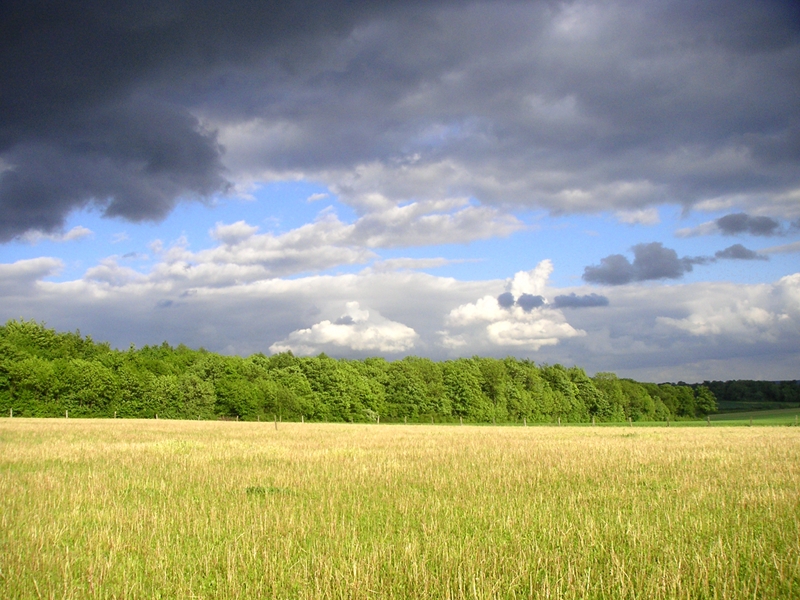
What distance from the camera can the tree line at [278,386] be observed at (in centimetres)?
9581

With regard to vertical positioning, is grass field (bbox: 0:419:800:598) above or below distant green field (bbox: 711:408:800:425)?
above

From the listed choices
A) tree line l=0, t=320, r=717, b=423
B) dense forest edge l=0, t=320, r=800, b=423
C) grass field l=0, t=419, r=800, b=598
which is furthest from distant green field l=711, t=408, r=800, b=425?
grass field l=0, t=419, r=800, b=598

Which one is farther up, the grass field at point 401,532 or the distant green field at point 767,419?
the grass field at point 401,532

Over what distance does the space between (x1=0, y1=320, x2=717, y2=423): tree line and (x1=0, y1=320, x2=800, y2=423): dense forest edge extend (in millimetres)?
192

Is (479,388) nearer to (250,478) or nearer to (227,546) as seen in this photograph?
(250,478)

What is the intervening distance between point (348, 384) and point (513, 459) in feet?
305

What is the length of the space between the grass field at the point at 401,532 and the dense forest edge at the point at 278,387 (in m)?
86.5

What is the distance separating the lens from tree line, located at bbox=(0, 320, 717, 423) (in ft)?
314

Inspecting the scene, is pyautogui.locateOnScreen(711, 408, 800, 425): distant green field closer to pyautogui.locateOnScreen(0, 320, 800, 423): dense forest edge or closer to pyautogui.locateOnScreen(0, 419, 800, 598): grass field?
pyautogui.locateOnScreen(0, 320, 800, 423): dense forest edge

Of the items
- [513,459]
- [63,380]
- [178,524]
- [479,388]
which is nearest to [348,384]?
[479,388]

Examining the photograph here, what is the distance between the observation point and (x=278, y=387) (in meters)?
107

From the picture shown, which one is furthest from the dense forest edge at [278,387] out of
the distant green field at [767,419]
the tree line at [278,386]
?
the distant green field at [767,419]

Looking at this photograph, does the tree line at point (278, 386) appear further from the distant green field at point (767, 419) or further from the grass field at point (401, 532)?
the grass field at point (401, 532)

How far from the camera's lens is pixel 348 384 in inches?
4466
